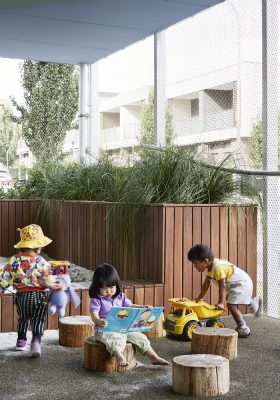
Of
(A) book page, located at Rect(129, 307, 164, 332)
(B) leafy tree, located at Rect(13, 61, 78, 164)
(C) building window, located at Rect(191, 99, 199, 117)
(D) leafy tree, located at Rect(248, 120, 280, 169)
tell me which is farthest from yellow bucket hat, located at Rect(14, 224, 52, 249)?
(B) leafy tree, located at Rect(13, 61, 78, 164)

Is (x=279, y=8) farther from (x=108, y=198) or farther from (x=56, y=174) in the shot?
(x=56, y=174)

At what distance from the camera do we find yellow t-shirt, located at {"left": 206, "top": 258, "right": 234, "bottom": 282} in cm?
534

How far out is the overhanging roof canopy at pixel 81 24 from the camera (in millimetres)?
8109

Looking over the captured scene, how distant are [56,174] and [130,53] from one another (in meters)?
3.24

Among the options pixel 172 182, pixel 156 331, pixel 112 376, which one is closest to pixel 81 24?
pixel 172 182

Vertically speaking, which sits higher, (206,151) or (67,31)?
(67,31)

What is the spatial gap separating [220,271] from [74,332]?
130 cm

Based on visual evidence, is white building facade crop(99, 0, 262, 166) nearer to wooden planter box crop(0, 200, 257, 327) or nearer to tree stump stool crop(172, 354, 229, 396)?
wooden planter box crop(0, 200, 257, 327)

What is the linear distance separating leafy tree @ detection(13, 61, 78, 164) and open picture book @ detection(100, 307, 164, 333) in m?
15.1

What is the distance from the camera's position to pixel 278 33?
6.59 metres

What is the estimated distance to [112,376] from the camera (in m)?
4.20

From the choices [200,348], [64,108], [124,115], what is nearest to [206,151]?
[200,348]

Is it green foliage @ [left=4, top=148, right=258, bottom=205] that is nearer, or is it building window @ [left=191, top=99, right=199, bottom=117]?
green foliage @ [left=4, top=148, right=258, bottom=205]

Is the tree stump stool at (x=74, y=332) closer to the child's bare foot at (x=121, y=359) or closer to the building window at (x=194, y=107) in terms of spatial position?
the child's bare foot at (x=121, y=359)
